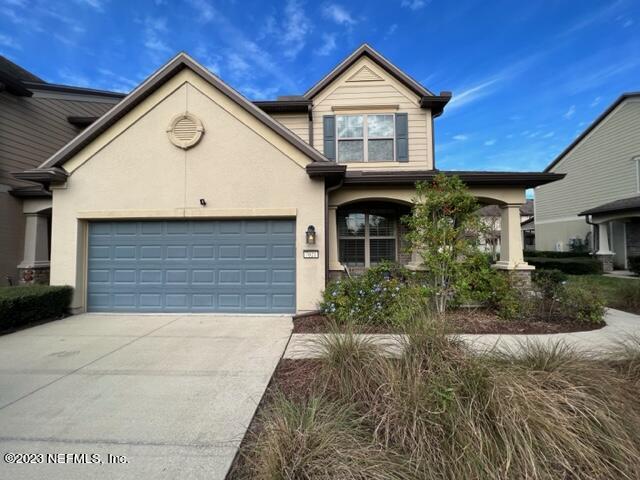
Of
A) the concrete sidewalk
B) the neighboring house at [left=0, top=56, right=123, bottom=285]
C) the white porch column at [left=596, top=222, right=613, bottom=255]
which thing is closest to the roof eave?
the neighboring house at [left=0, top=56, right=123, bottom=285]

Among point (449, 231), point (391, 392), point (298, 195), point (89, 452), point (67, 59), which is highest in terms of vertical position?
point (67, 59)

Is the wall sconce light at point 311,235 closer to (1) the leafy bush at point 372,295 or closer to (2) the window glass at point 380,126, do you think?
(1) the leafy bush at point 372,295

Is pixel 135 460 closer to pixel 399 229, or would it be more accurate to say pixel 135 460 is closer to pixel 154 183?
pixel 154 183

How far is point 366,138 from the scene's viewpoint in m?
10.6

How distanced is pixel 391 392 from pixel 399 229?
323 inches

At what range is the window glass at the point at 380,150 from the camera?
34.6 ft

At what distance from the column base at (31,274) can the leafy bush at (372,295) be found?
29.2 feet

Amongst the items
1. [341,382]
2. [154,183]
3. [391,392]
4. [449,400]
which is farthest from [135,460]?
[154,183]

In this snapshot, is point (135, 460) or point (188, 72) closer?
point (135, 460)

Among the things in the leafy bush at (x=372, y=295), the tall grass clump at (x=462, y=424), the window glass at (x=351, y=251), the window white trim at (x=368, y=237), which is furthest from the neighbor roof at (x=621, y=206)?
the tall grass clump at (x=462, y=424)

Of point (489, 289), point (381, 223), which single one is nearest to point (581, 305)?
point (489, 289)

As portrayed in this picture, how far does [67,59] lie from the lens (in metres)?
11.8

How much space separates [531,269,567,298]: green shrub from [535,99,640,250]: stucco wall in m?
13.7

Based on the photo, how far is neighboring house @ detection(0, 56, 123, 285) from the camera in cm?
932
